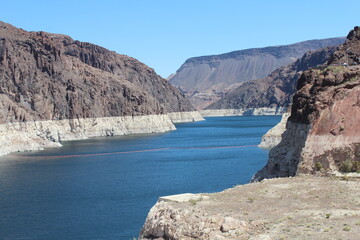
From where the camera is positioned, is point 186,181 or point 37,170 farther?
point 37,170

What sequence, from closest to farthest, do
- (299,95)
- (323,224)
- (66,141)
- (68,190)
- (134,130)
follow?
(323,224) → (299,95) → (68,190) → (66,141) → (134,130)

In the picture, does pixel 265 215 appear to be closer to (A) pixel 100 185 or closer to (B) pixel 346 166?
(B) pixel 346 166

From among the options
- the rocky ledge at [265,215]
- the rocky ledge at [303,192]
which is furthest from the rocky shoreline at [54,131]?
the rocky ledge at [265,215]

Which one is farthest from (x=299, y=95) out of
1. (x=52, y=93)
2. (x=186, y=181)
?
(x=52, y=93)

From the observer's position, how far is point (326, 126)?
36.4 m

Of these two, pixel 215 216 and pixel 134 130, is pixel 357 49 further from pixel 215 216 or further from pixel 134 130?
pixel 134 130

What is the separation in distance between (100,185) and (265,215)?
4576cm

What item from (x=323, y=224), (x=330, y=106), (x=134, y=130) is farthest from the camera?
(x=134, y=130)

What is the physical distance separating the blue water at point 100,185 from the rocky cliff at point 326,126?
547 inches

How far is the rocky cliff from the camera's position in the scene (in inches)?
1385

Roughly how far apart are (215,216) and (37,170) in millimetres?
64830

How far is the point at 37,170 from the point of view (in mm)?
84062

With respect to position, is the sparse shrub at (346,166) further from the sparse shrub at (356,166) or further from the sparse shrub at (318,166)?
the sparse shrub at (318,166)

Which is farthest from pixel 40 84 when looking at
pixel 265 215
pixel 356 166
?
pixel 265 215
